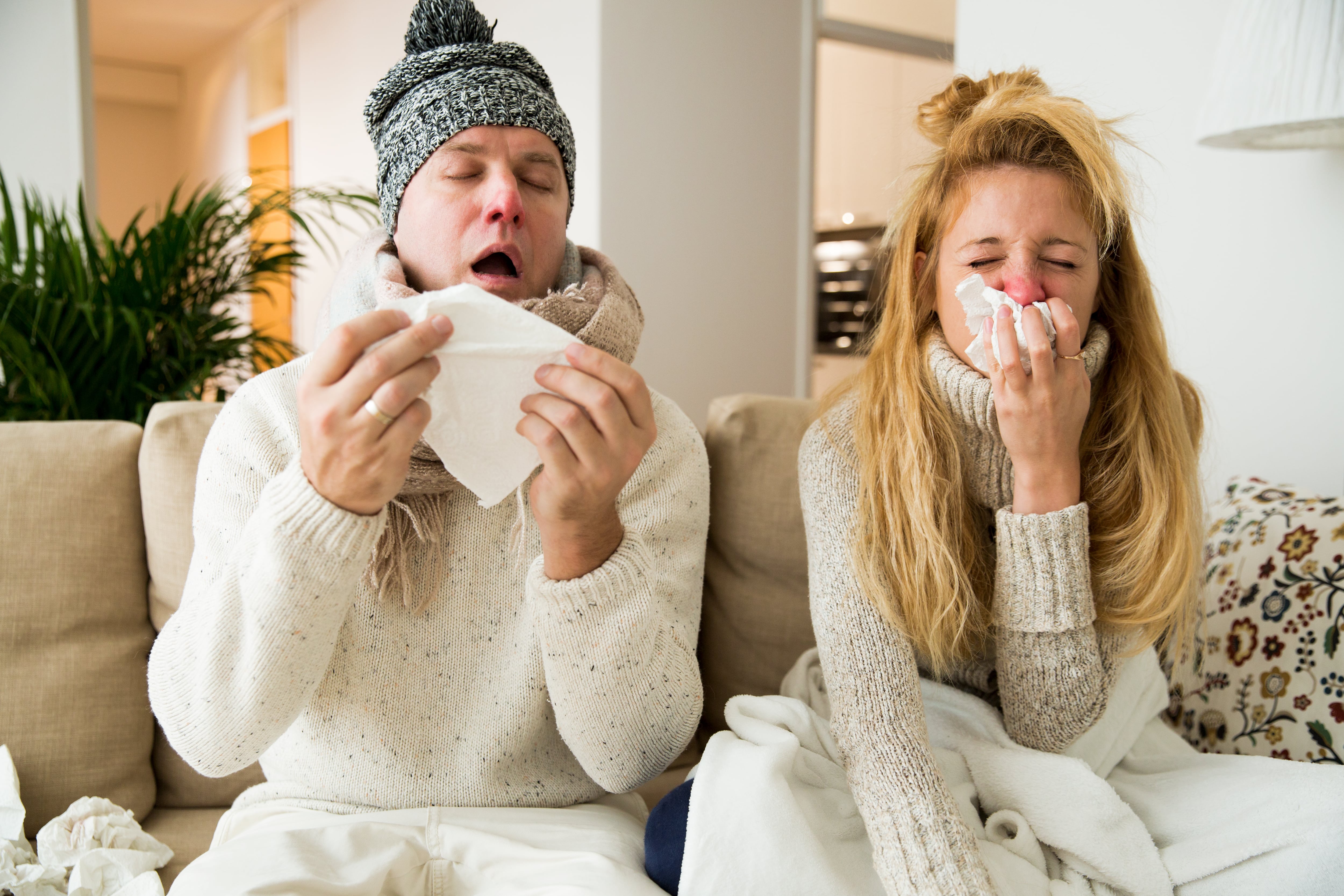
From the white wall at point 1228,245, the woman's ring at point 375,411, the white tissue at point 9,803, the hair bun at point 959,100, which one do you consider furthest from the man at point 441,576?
the white wall at point 1228,245

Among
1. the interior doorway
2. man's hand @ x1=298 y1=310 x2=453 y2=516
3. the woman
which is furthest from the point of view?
the interior doorway

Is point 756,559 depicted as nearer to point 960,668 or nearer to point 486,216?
point 960,668

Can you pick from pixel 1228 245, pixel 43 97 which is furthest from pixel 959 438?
pixel 43 97

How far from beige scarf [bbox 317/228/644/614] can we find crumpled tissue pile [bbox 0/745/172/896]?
0.43 meters

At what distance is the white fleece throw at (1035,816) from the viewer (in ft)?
2.95

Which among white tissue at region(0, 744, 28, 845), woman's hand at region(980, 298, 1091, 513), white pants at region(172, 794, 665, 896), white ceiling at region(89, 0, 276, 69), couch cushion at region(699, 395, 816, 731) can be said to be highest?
white ceiling at region(89, 0, 276, 69)

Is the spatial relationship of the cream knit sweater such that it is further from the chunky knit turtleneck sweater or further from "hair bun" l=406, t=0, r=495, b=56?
"hair bun" l=406, t=0, r=495, b=56

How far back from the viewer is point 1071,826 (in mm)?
970

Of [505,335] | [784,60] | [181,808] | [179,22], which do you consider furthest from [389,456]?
[179,22]

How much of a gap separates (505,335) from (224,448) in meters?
0.42

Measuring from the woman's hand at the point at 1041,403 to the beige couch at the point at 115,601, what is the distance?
19.1 inches

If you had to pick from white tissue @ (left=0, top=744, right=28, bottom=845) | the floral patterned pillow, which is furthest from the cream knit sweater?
the floral patterned pillow

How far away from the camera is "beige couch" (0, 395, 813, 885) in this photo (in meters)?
1.28

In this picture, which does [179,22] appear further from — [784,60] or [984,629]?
[984,629]
